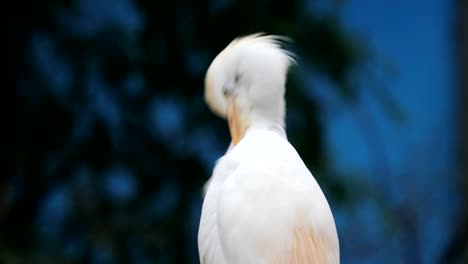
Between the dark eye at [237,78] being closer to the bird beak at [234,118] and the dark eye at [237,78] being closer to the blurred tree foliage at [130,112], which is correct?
the bird beak at [234,118]

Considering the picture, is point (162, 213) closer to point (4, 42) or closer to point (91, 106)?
point (91, 106)

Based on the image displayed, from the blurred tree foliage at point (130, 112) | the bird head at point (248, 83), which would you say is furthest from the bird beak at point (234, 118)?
the blurred tree foliage at point (130, 112)

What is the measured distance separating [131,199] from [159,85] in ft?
1.00

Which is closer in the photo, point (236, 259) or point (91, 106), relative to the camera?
point (236, 259)

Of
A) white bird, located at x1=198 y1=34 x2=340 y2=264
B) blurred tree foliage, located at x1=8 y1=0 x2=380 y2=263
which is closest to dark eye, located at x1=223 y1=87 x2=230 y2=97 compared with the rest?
white bird, located at x1=198 y1=34 x2=340 y2=264

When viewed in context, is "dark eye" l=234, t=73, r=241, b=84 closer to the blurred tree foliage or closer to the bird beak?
the bird beak

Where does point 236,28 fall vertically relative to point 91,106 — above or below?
above

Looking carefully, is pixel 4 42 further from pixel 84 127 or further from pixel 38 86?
pixel 84 127

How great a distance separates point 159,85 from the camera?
215 centimetres

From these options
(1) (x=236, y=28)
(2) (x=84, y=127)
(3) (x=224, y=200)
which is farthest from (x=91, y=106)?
(3) (x=224, y=200)

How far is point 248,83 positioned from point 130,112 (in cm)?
105

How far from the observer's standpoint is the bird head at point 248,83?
1126 millimetres

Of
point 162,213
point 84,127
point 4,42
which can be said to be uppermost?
point 4,42

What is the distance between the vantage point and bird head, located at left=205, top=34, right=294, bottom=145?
1.13 meters
